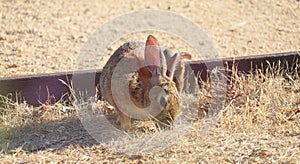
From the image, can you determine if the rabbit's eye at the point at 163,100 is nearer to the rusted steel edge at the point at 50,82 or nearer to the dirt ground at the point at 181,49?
the dirt ground at the point at 181,49

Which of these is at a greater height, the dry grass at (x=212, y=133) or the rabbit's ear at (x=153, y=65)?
the rabbit's ear at (x=153, y=65)

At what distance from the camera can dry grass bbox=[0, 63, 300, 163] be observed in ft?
13.0

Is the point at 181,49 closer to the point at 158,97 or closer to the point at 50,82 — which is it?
the point at 50,82

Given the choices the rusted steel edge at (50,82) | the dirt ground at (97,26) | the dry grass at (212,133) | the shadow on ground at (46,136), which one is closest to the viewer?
the dry grass at (212,133)

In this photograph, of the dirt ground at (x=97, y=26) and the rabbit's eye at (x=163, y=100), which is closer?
the rabbit's eye at (x=163, y=100)

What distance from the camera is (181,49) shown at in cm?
655

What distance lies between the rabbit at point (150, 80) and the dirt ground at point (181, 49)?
298 millimetres

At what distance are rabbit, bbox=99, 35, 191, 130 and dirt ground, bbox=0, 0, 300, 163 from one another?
0.30 meters

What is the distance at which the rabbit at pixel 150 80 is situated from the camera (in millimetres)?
4008

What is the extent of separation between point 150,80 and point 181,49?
2585 millimetres

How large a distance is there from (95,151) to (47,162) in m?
0.36

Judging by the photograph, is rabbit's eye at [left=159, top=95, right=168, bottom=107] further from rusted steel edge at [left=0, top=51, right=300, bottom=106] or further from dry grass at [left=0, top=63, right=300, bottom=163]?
rusted steel edge at [left=0, top=51, right=300, bottom=106]

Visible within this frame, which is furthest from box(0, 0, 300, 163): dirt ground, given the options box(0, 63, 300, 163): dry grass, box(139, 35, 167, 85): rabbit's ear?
box(139, 35, 167, 85): rabbit's ear

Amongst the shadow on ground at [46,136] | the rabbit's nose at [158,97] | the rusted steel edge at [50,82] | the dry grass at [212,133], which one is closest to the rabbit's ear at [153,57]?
the rabbit's nose at [158,97]
